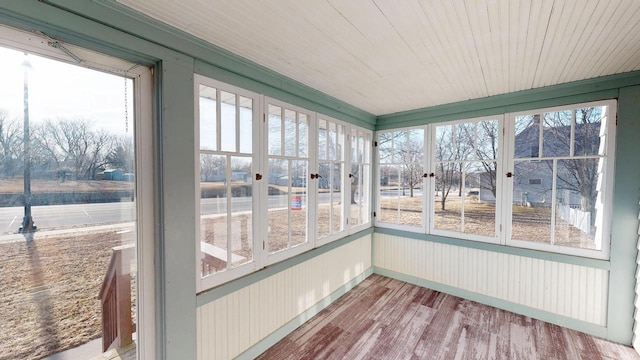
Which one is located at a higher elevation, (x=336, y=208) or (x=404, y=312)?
(x=336, y=208)

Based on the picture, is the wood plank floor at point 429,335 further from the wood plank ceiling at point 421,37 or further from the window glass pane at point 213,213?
the wood plank ceiling at point 421,37

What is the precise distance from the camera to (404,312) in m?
2.80

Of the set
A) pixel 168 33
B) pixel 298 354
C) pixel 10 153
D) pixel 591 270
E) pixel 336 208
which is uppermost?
pixel 168 33

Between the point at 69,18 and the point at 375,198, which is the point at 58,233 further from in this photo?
the point at 375,198

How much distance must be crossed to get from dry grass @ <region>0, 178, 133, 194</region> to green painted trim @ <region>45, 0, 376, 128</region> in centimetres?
84

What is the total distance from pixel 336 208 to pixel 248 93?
1.67 m

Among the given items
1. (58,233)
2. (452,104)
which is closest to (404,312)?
(452,104)

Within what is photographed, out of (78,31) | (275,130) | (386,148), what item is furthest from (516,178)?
(78,31)

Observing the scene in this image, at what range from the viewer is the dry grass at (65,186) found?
3.84 feet

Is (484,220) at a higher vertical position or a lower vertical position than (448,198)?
lower

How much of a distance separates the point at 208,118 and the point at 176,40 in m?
0.50

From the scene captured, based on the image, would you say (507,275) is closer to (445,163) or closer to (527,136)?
(445,163)

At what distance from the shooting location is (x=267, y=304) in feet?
7.32

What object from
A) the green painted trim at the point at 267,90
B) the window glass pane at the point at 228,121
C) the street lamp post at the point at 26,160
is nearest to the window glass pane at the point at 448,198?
the green painted trim at the point at 267,90
